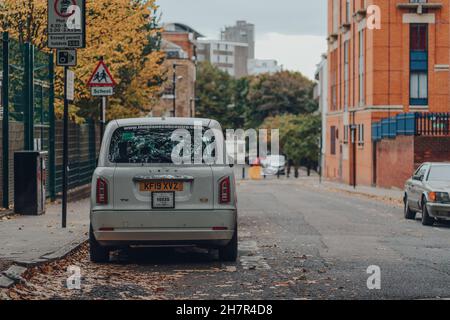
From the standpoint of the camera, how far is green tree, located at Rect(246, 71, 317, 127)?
4646 inches

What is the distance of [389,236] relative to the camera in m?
16.5

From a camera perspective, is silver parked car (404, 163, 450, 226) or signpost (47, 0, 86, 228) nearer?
signpost (47, 0, 86, 228)

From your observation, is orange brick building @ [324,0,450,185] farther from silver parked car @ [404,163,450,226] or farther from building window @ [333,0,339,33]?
silver parked car @ [404,163,450,226]

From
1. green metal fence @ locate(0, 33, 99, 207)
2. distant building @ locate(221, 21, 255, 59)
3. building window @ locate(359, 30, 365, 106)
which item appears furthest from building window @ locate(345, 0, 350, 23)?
distant building @ locate(221, 21, 255, 59)

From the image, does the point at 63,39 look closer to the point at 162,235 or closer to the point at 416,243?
the point at 162,235

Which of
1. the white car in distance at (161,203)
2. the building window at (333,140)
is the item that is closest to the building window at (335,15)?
the building window at (333,140)

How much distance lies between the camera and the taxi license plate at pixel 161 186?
37.2 feet

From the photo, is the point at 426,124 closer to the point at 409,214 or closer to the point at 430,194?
the point at 409,214

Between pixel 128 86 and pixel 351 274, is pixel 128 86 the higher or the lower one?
the higher one

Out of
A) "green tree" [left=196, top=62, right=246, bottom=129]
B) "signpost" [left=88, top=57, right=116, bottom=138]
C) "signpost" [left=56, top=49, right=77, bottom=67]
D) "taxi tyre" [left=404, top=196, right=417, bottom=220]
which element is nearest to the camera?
"signpost" [left=56, top=49, right=77, bottom=67]

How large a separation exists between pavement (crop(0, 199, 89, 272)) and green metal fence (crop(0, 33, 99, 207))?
150cm
